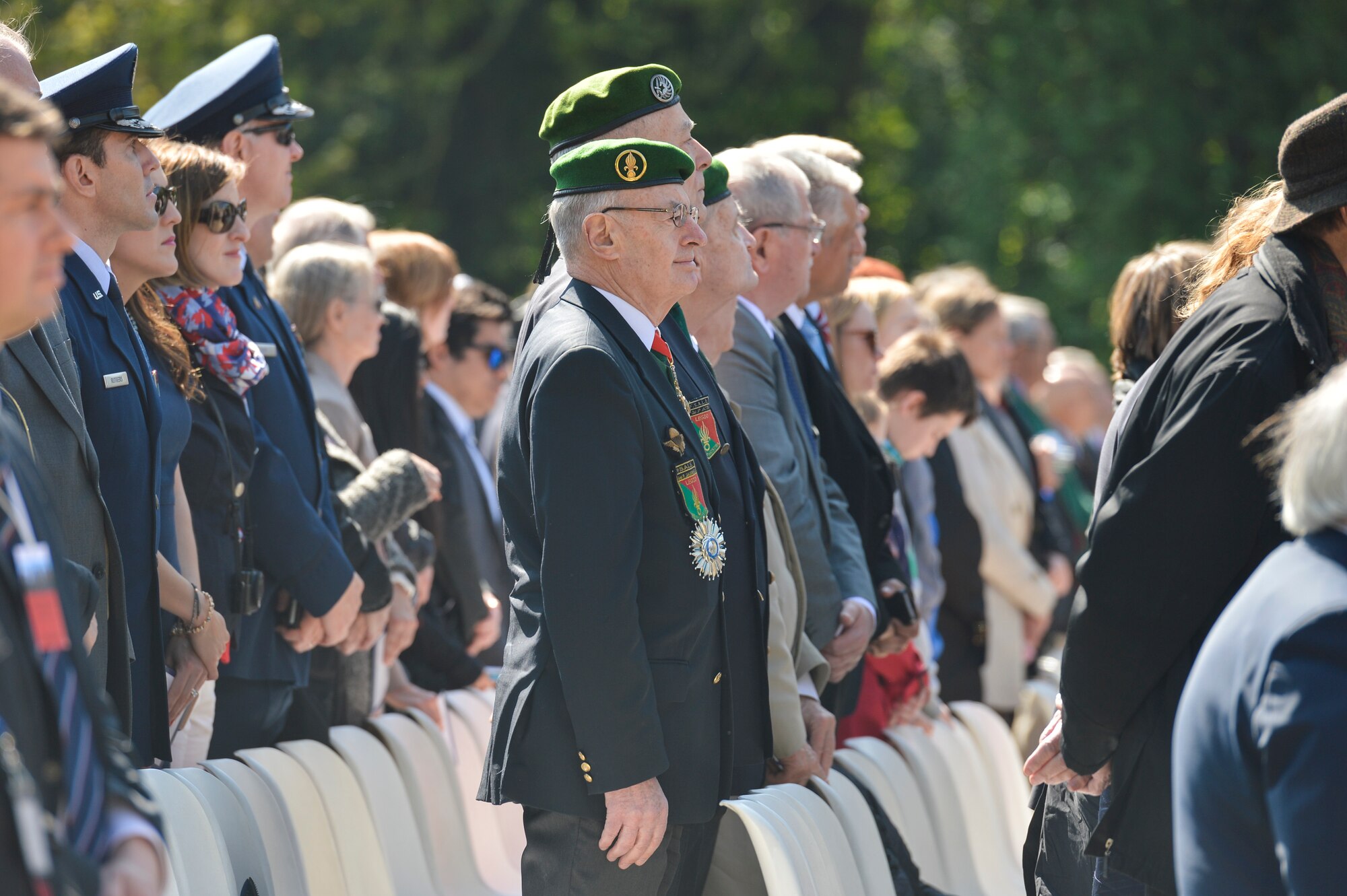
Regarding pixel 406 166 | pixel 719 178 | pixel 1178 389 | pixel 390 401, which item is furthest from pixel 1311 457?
pixel 406 166

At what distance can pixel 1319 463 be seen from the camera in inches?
77.2

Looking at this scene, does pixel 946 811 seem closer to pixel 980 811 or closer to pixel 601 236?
pixel 980 811

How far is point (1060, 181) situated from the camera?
13203 millimetres

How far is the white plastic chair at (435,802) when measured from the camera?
416cm

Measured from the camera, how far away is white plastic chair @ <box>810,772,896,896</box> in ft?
11.8

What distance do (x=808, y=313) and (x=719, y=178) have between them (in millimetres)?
1034

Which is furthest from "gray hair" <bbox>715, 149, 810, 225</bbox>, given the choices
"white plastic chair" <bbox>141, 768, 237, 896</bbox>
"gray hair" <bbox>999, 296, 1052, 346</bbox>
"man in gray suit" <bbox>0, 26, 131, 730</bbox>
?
"gray hair" <bbox>999, 296, 1052, 346</bbox>

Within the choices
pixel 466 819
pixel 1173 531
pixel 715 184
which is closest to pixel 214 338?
pixel 715 184

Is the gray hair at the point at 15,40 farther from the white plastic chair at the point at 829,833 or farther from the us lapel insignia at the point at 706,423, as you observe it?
the white plastic chair at the point at 829,833

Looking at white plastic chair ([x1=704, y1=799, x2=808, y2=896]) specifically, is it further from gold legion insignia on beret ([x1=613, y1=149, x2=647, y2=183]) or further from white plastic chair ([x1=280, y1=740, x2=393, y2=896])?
gold legion insignia on beret ([x1=613, y1=149, x2=647, y2=183])

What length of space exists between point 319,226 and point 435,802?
Result: 2.05 metres

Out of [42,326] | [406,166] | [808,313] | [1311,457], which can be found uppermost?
[406,166]

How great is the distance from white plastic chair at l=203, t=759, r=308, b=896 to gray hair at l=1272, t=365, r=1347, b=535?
230 centimetres

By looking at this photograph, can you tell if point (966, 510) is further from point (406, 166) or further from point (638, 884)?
point (406, 166)
